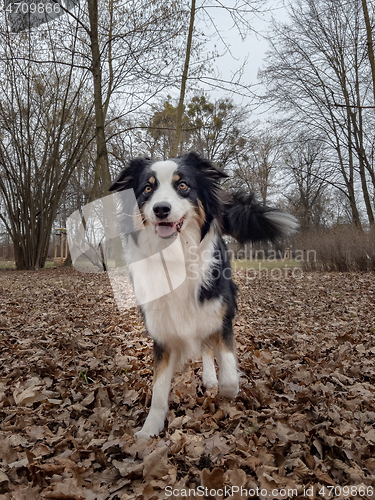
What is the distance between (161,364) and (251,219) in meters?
1.68

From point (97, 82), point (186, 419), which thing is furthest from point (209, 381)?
point (97, 82)

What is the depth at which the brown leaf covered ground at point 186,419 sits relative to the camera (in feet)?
6.55

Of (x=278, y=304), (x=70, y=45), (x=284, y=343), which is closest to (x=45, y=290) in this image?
(x=278, y=304)

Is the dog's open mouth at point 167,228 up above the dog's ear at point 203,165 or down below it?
below

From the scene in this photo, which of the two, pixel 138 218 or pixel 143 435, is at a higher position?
pixel 138 218

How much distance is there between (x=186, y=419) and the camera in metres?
2.73

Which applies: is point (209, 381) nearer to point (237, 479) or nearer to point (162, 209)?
point (237, 479)

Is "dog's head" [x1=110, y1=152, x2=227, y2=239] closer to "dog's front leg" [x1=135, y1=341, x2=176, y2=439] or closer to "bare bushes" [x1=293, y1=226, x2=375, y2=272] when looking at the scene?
"dog's front leg" [x1=135, y1=341, x2=176, y2=439]

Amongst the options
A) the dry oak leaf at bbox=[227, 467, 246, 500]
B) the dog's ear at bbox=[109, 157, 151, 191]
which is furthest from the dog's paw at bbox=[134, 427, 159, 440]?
the dog's ear at bbox=[109, 157, 151, 191]

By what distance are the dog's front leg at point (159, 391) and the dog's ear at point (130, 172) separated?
129cm

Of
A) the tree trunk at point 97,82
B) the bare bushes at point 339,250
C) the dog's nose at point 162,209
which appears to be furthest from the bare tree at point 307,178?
the dog's nose at point 162,209

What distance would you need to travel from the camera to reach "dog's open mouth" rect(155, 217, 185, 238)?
106 inches

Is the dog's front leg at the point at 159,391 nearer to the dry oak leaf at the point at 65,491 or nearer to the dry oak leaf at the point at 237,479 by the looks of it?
the dry oak leaf at the point at 65,491

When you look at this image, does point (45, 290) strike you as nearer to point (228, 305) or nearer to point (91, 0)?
point (228, 305)
